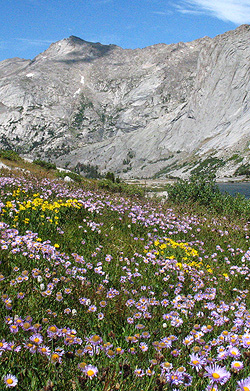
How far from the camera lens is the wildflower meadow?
2.51m

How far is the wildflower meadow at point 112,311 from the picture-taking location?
8.25 ft

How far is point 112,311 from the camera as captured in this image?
389cm

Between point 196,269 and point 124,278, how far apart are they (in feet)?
6.40

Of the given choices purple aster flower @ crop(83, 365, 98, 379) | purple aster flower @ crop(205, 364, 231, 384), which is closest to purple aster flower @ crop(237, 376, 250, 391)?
purple aster flower @ crop(205, 364, 231, 384)

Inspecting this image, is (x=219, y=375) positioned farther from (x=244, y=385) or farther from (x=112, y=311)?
(x=112, y=311)

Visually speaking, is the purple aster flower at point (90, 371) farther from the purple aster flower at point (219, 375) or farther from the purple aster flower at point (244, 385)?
the purple aster flower at point (244, 385)

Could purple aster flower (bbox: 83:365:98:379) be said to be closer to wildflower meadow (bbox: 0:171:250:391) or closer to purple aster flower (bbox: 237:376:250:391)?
wildflower meadow (bbox: 0:171:250:391)

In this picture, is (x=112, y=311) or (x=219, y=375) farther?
(x=112, y=311)

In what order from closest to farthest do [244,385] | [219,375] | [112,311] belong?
1. [244,385]
2. [219,375]
3. [112,311]

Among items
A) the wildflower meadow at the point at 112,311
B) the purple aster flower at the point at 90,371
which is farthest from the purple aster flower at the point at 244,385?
the purple aster flower at the point at 90,371

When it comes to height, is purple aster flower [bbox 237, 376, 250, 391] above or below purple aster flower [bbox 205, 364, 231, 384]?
above

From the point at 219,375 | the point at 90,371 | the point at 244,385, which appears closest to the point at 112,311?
the point at 90,371

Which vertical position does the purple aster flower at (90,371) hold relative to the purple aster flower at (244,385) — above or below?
below

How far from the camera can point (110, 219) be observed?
9.01m
